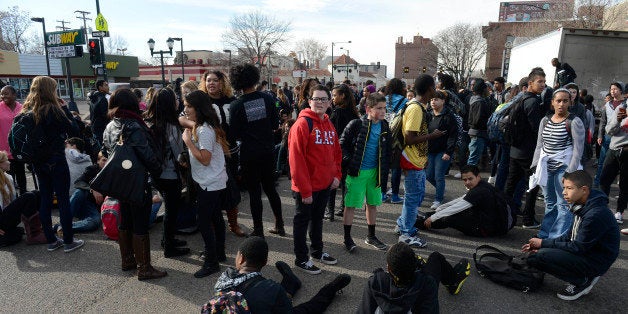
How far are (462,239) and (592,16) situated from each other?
30606 millimetres

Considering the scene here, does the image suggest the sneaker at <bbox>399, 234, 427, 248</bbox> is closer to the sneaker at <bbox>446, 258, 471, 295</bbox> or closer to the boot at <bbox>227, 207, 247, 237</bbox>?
the sneaker at <bbox>446, 258, 471, 295</bbox>

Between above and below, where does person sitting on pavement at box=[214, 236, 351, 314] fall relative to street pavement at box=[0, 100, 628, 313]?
above

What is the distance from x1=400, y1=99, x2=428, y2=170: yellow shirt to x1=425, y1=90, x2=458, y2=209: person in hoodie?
2.96ft

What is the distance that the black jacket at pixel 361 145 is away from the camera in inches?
160

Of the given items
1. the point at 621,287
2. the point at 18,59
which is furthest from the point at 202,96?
the point at 18,59

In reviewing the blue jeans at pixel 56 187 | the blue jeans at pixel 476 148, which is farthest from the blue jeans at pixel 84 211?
the blue jeans at pixel 476 148

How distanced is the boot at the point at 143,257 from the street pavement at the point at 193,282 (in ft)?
0.24

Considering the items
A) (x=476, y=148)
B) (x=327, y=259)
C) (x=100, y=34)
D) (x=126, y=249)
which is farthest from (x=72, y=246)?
(x=100, y=34)

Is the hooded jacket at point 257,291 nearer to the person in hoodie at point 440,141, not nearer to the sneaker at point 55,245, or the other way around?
the sneaker at point 55,245

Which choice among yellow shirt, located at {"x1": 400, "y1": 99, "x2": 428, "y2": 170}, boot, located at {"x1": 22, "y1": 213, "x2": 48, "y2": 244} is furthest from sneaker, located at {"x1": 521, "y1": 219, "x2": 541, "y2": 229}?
boot, located at {"x1": 22, "y1": 213, "x2": 48, "y2": 244}

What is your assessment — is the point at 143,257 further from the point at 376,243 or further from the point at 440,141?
the point at 440,141

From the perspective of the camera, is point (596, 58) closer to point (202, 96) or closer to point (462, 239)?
point (462, 239)

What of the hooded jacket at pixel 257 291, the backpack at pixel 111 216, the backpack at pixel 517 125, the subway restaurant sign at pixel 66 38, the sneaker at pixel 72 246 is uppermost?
the subway restaurant sign at pixel 66 38

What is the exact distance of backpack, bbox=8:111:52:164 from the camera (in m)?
3.89
